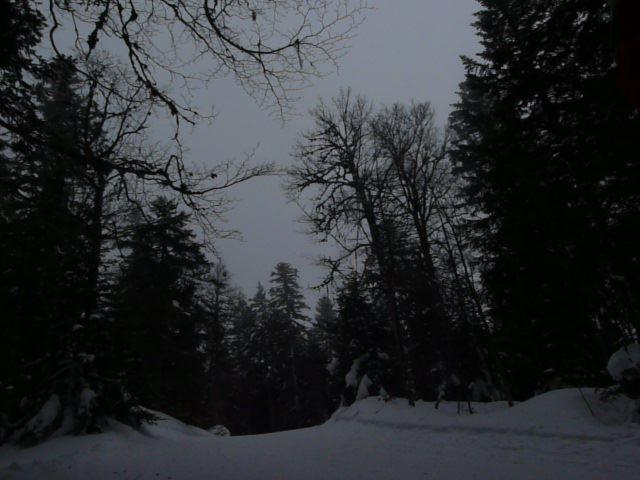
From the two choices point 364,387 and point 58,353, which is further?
point 364,387

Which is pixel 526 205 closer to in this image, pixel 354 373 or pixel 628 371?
pixel 628 371

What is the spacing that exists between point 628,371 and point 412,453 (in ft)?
12.8

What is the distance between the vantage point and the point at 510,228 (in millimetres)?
10641

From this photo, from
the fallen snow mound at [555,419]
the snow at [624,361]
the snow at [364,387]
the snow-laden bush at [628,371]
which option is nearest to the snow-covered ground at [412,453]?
the fallen snow mound at [555,419]

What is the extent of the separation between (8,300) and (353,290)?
13346 mm

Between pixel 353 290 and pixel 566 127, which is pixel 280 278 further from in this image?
pixel 566 127

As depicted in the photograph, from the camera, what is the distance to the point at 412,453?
6574 mm

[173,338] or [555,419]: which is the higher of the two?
[173,338]

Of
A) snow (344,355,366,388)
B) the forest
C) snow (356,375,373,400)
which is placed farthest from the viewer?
snow (344,355,366,388)

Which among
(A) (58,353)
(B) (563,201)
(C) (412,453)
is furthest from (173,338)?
(B) (563,201)

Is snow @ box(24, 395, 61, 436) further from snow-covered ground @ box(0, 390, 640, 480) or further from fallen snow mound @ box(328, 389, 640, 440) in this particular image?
fallen snow mound @ box(328, 389, 640, 440)

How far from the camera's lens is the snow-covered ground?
4.99m

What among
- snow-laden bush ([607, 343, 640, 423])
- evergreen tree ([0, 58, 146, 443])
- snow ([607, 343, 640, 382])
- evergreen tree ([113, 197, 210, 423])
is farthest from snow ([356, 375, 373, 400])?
snow ([607, 343, 640, 382])

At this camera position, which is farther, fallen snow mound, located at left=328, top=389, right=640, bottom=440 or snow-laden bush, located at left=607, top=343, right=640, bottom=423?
snow-laden bush, located at left=607, top=343, right=640, bottom=423
